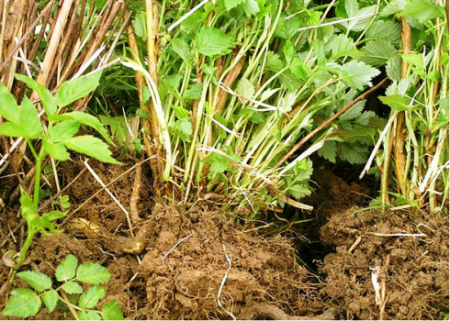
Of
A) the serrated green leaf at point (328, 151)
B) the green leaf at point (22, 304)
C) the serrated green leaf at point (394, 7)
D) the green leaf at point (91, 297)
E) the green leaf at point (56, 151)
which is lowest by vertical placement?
the green leaf at point (91, 297)

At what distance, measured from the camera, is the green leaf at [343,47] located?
4.18 feet

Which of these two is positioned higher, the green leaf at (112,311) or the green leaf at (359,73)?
the green leaf at (359,73)

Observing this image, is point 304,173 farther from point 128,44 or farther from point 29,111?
point 29,111

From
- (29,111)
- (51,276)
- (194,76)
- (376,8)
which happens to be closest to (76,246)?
(51,276)

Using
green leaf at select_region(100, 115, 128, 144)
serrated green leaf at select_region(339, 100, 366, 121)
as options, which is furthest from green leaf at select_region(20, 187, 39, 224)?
serrated green leaf at select_region(339, 100, 366, 121)

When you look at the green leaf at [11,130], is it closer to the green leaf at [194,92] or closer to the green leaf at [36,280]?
the green leaf at [36,280]

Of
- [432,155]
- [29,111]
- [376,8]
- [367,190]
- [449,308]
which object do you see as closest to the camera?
[29,111]

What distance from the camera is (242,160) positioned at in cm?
132

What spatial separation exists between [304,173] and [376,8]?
1.42 feet

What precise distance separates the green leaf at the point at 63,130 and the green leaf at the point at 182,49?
0.31 metres

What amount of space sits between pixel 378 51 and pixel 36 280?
2.95ft

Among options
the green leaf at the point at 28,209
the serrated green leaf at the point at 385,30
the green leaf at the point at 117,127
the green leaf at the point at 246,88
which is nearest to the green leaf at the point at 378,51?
the serrated green leaf at the point at 385,30

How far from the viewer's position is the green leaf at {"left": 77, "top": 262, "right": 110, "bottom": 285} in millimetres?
1083

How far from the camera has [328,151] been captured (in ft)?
4.75
